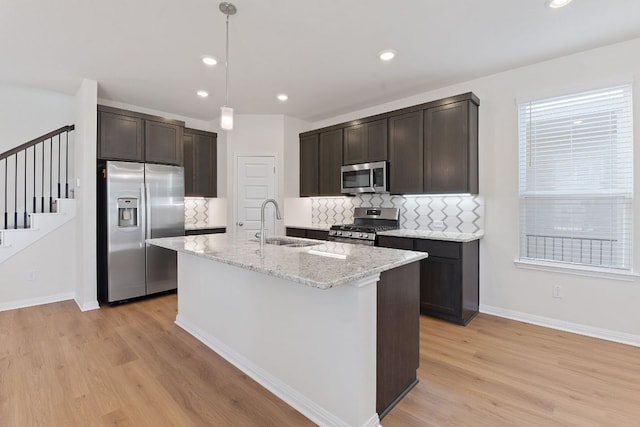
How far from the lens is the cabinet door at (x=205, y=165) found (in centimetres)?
493

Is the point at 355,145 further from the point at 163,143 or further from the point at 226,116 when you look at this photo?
the point at 163,143

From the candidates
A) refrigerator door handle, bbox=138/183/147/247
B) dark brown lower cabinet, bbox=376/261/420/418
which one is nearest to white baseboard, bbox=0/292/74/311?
refrigerator door handle, bbox=138/183/147/247

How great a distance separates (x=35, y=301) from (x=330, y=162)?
4.23 meters

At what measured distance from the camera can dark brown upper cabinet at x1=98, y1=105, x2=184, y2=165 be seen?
378 centimetres

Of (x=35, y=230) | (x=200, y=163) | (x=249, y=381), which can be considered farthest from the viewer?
(x=200, y=163)

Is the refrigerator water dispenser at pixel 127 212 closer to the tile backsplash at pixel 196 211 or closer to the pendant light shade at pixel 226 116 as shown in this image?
the tile backsplash at pixel 196 211

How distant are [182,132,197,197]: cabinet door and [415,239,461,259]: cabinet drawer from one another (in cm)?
349

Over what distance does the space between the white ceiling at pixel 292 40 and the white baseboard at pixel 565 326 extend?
262 centimetres

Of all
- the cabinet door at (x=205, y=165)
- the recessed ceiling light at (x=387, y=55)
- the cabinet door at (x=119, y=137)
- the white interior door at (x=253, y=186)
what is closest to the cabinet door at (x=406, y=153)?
the recessed ceiling light at (x=387, y=55)

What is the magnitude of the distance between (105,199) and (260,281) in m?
2.81

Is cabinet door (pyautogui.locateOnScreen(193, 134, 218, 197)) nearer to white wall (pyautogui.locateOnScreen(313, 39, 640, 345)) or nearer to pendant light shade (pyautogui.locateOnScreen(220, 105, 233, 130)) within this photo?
pendant light shade (pyautogui.locateOnScreen(220, 105, 233, 130))

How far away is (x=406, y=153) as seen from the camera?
12.6ft

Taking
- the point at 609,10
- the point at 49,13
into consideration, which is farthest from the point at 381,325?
the point at 49,13

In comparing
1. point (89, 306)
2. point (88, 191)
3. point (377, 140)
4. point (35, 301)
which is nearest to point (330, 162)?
point (377, 140)
